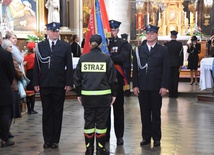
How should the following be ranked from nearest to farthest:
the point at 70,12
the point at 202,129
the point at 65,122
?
the point at 202,129
the point at 65,122
the point at 70,12

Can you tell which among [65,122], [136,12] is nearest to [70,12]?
[136,12]

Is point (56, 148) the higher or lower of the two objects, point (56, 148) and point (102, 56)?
the lower

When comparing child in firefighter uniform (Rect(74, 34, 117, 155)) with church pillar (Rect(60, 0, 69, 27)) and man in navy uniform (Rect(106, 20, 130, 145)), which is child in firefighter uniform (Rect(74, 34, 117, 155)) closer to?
man in navy uniform (Rect(106, 20, 130, 145))

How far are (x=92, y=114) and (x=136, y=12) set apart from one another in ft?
73.1

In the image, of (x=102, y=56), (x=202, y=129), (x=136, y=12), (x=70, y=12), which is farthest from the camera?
(x=136, y=12)

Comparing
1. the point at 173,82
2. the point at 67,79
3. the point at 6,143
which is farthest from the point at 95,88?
the point at 173,82

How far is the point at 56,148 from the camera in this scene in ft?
23.0

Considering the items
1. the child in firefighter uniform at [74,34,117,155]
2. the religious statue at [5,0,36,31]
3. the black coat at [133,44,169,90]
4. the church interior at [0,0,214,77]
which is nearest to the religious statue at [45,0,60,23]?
the church interior at [0,0,214,77]

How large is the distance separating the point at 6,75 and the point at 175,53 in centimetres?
765

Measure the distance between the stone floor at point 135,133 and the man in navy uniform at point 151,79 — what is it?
0.32 m

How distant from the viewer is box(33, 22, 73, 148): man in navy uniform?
696 centimetres

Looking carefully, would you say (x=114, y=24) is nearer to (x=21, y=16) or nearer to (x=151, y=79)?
(x=151, y=79)

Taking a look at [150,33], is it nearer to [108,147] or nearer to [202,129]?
[108,147]

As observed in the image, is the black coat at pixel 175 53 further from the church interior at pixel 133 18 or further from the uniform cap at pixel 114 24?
the uniform cap at pixel 114 24
